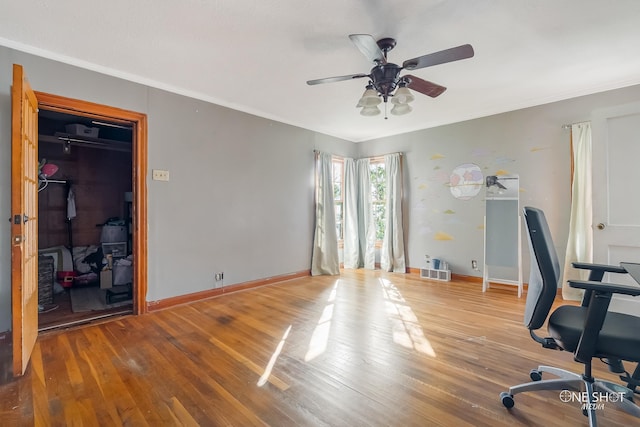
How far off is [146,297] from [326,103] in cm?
324

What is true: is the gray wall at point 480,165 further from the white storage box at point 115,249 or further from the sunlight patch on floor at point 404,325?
the white storage box at point 115,249

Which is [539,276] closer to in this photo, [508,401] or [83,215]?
[508,401]

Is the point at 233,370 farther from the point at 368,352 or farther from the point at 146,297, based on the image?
the point at 146,297

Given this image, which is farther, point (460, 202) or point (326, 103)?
point (460, 202)

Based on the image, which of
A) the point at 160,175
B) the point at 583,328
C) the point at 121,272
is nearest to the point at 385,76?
the point at 583,328

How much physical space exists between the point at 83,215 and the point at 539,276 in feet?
19.7

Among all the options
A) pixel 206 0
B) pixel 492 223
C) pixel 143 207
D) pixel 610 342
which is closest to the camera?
pixel 610 342

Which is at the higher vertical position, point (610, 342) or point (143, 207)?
point (143, 207)

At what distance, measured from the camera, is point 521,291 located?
387 centimetres

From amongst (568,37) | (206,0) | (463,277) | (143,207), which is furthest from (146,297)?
(568,37)

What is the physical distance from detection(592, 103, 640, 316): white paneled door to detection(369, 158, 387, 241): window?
331 cm

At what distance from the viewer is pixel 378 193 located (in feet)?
18.9

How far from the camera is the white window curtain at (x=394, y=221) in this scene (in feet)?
17.1

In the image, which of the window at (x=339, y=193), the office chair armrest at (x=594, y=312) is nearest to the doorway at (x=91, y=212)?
the window at (x=339, y=193)
